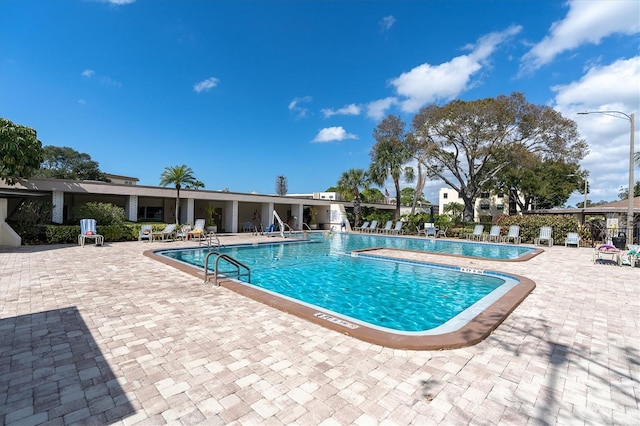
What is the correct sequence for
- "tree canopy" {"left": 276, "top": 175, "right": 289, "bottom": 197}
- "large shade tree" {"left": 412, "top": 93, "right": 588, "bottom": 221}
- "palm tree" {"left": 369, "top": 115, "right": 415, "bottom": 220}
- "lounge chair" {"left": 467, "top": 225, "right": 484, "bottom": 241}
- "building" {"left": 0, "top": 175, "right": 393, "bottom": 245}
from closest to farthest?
"building" {"left": 0, "top": 175, "right": 393, "bottom": 245}, "lounge chair" {"left": 467, "top": 225, "right": 484, "bottom": 241}, "large shade tree" {"left": 412, "top": 93, "right": 588, "bottom": 221}, "palm tree" {"left": 369, "top": 115, "right": 415, "bottom": 220}, "tree canopy" {"left": 276, "top": 175, "right": 289, "bottom": 197}

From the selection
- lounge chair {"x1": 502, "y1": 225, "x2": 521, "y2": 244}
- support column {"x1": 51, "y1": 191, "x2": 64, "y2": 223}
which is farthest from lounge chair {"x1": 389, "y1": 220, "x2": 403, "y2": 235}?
support column {"x1": 51, "y1": 191, "x2": 64, "y2": 223}

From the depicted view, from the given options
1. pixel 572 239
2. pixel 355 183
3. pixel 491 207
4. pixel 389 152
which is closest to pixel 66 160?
pixel 355 183

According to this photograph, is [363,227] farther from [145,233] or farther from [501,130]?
[145,233]

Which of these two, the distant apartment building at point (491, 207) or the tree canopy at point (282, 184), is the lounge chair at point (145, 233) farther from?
the tree canopy at point (282, 184)

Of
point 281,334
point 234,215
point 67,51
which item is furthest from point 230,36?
point 281,334

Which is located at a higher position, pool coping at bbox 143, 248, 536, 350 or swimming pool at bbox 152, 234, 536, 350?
pool coping at bbox 143, 248, 536, 350

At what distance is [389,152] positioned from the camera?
1085 inches

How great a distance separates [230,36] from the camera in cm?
1644

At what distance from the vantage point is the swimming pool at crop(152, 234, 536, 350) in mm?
5252

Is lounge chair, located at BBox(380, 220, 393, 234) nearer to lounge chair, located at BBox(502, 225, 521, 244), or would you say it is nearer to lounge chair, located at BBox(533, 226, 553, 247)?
lounge chair, located at BBox(502, 225, 521, 244)

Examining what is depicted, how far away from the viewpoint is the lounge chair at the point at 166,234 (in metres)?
16.5

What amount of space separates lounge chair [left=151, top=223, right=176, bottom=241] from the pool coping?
11.8m

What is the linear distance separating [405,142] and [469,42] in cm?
1243

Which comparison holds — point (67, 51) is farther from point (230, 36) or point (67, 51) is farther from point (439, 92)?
point (439, 92)
